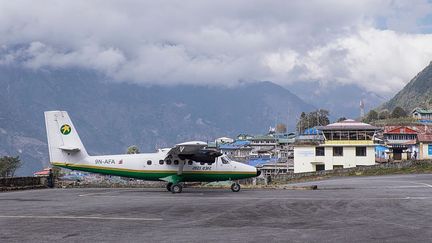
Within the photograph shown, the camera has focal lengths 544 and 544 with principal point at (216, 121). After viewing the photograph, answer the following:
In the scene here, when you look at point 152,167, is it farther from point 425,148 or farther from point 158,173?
point 425,148

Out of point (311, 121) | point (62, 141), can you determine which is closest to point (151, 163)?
point (62, 141)

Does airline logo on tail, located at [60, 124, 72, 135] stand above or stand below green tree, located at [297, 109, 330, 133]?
below

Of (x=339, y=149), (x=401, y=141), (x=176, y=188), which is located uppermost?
(x=401, y=141)

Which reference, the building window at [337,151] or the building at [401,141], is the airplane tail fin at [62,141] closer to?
the building window at [337,151]

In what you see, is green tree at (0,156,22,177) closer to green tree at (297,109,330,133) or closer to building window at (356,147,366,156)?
building window at (356,147,366,156)

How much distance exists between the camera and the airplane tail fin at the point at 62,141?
107ft

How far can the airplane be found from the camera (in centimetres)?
3209

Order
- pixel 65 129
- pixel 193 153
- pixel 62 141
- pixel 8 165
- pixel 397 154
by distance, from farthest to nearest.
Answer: pixel 8 165 < pixel 397 154 < pixel 65 129 < pixel 62 141 < pixel 193 153

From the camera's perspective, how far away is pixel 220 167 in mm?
32750

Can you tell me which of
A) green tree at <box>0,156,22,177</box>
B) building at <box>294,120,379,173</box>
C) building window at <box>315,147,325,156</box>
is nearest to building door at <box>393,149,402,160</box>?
building at <box>294,120,379,173</box>

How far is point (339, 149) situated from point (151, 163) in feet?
168

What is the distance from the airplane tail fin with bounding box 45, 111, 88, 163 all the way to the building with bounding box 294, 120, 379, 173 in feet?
171

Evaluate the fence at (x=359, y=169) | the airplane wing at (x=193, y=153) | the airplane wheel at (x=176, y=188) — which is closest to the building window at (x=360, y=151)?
the fence at (x=359, y=169)

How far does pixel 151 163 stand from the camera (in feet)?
106
